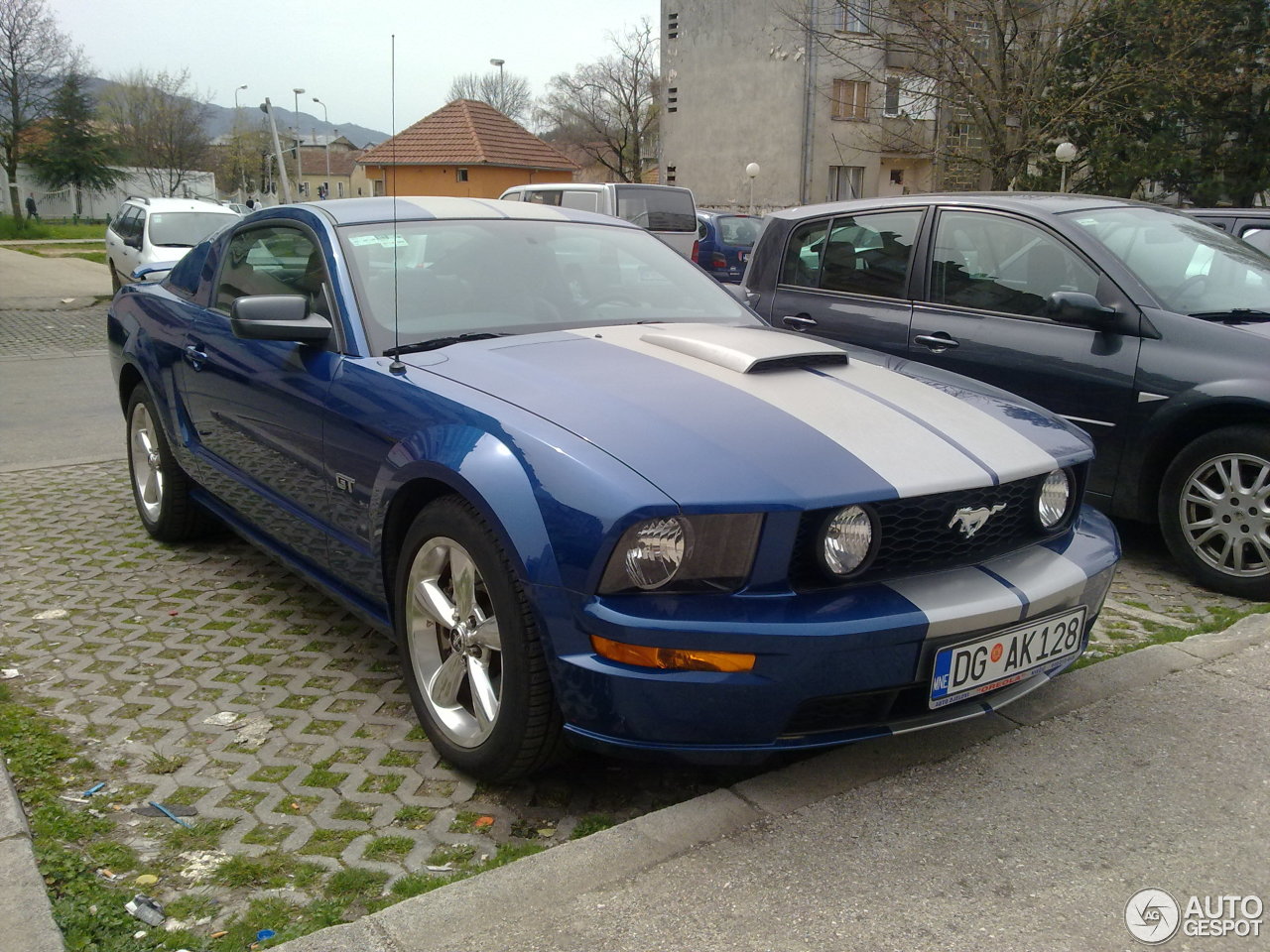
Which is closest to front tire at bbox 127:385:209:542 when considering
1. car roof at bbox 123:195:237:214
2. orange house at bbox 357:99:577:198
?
car roof at bbox 123:195:237:214

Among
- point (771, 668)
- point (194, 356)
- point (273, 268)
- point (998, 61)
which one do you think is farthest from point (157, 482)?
Answer: point (998, 61)

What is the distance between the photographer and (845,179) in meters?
44.2

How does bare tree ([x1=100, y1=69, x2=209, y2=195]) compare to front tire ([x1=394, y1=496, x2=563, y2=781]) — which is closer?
front tire ([x1=394, y1=496, x2=563, y2=781])

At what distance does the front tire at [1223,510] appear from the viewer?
4.41 m

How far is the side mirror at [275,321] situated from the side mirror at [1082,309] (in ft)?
10.1

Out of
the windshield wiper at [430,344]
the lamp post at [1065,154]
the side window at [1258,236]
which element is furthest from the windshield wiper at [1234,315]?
the lamp post at [1065,154]

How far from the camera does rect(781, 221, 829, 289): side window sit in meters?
6.28

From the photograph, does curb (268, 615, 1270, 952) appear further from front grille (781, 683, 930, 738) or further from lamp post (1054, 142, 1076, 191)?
lamp post (1054, 142, 1076, 191)

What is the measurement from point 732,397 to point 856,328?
3.05m

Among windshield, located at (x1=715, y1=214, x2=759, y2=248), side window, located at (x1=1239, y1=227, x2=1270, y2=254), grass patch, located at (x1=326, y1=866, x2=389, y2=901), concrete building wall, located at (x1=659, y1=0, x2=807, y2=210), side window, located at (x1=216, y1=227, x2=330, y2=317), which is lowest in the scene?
grass patch, located at (x1=326, y1=866, x2=389, y2=901)

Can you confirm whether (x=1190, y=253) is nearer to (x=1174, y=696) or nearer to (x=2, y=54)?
(x=1174, y=696)

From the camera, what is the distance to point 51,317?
1695cm

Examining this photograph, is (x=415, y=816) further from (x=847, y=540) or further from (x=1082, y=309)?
(x=1082, y=309)

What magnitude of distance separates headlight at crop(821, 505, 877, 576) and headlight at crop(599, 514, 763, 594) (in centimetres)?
19
